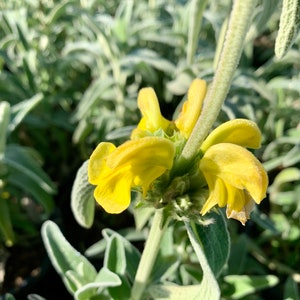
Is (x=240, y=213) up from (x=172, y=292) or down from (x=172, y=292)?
up

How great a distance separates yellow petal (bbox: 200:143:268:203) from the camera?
1.93 ft

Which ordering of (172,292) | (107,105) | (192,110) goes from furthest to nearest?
(107,105) < (172,292) < (192,110)

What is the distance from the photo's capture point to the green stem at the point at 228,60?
1.69 feet

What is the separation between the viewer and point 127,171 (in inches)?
24.7

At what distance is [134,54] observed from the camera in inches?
59.6

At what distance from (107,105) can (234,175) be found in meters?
1.15

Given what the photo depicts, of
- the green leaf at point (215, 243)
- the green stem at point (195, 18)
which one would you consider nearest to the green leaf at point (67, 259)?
the green leaf at point (215, 243)

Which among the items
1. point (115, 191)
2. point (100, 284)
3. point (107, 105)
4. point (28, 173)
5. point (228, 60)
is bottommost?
point (107, 105)

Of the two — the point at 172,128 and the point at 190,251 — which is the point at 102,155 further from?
the point at 190,251

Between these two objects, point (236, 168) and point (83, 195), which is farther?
point (83, 195)

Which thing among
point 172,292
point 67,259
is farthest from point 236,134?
point 67,259

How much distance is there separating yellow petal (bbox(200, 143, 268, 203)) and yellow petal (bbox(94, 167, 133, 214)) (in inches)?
3.9

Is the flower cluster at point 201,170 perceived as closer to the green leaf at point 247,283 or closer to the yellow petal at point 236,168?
the yellow petal at point 236,168

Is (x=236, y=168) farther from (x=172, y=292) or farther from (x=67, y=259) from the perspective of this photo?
(x=67, y=259)
